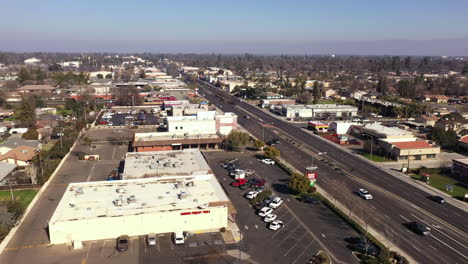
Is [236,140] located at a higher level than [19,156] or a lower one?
higher

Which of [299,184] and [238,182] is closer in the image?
[299,184]

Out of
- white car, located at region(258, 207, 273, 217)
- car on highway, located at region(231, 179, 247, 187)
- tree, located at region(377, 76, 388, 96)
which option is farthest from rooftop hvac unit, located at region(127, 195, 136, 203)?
tree, located at region(377, 76, 388, 96)

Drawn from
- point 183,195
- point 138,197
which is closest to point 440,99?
point 183,195

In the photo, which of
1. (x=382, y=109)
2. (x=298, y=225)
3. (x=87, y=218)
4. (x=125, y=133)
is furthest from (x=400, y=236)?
(x=382, y=109)

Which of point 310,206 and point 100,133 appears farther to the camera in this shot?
point 100,133

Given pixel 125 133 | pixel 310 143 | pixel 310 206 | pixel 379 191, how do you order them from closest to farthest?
pixel 310 206
pixel 379 191
pixel 310 143
pixel 125 133

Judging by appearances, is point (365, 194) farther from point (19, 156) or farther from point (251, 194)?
point (19, 156)

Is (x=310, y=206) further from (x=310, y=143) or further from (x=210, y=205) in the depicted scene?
(x=310, y=143)
